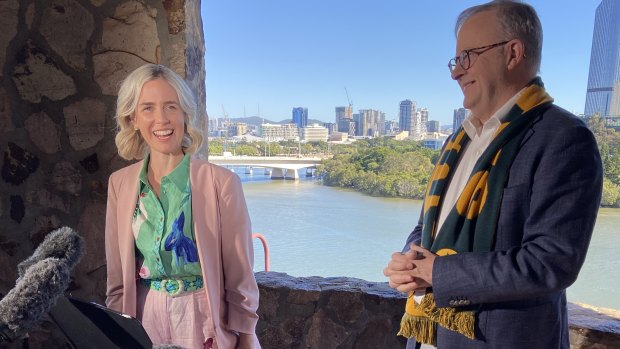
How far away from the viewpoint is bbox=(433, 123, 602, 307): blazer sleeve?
774 millimetres

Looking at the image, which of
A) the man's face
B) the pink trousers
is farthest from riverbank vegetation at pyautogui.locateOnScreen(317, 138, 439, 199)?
the pink trousers

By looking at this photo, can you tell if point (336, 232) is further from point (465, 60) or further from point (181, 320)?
point (465, 60)

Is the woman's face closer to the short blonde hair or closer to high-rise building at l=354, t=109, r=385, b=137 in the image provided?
the short blonde hair

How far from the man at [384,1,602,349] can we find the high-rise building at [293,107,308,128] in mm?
1918

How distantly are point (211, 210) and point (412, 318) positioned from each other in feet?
1.87

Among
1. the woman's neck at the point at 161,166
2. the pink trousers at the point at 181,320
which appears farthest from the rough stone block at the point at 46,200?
the pink trousers at the point at 181,320

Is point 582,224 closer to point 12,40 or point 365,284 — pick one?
point 365,284

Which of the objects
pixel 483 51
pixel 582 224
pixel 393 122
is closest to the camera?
pixel 582 224

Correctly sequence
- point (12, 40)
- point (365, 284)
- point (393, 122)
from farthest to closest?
point (393, 122)
point (365, 284)
point (12, 40)

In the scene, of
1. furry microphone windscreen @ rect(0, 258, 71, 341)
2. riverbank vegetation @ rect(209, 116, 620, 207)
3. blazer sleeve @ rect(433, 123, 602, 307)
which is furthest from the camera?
riverbank vegetation @ rect(209, 116, 620, 207)

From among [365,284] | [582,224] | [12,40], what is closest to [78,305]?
[582,224]

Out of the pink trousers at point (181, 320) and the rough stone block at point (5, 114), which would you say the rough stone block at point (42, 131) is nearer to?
the rough stone block at point (5, 114)

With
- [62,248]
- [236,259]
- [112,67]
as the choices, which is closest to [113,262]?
[236,259]

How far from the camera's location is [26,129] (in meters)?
1.77
